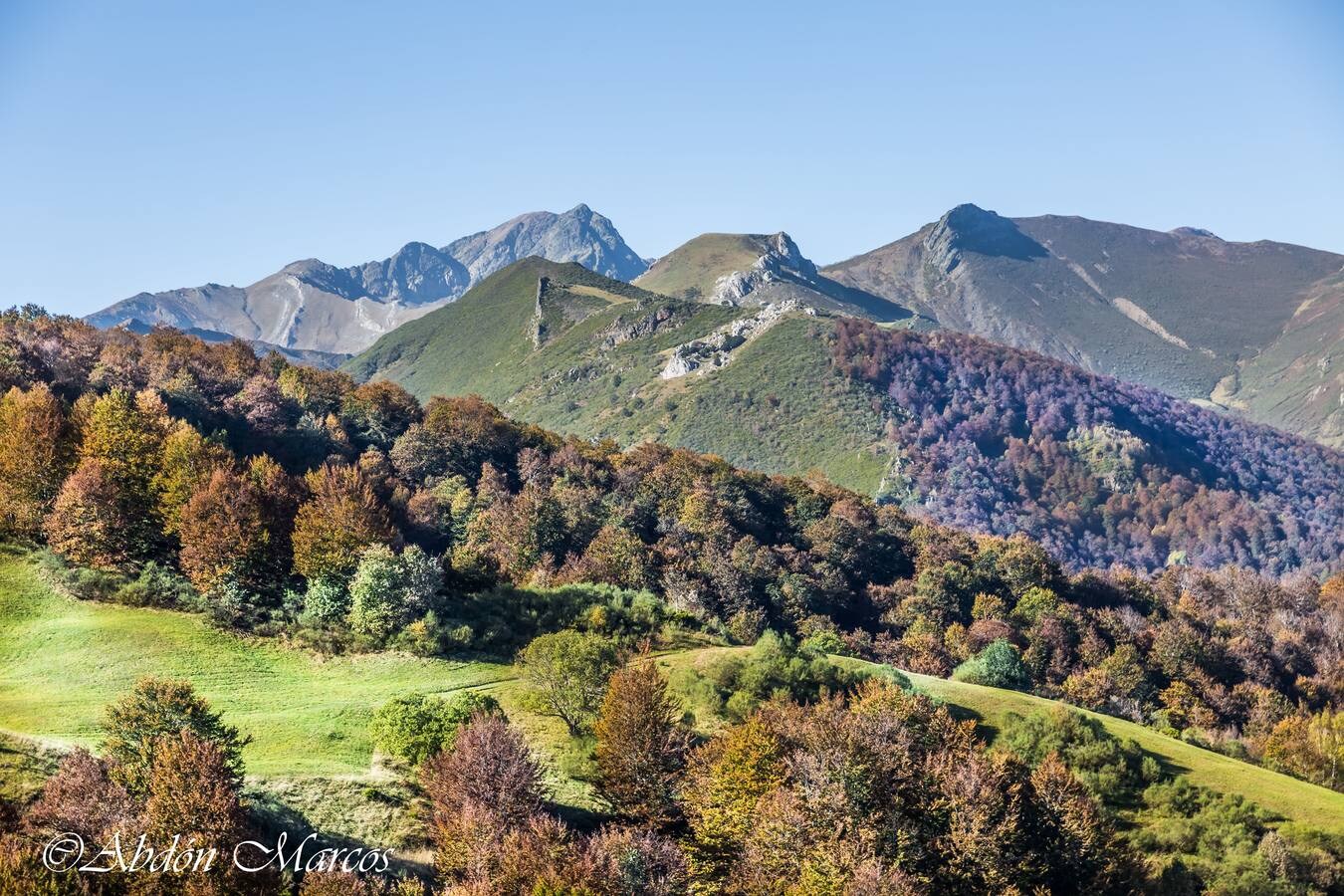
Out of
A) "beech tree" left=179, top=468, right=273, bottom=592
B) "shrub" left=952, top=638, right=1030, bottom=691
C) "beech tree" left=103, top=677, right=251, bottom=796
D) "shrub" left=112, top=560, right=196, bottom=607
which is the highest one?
"beech tree" left=179, top=468, right=273, bottom=592

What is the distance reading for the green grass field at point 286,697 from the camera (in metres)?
28.2

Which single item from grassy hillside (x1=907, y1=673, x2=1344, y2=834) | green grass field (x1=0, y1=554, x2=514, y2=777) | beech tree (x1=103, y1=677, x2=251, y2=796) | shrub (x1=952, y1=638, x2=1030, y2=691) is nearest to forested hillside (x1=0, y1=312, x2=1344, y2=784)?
green grass field (x1=0, y1=554, x2=514, y2=777)

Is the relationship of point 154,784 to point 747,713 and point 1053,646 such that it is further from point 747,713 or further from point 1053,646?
point 1053,646

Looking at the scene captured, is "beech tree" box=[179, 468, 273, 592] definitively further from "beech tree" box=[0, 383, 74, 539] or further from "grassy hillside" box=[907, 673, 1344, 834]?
"grassy hillside" box=[907, 673, 1344, 834]

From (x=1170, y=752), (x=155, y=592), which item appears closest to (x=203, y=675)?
(x=155, y=592)

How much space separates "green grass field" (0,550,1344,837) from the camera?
2825cm

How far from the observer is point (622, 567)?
7112cm

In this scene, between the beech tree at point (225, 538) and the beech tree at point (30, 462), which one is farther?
the beech tree at point (30, 462)

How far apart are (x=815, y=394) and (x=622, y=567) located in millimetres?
126949

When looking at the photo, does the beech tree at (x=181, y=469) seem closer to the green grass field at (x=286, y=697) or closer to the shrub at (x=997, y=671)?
the green grass field at (x=286, y=697)

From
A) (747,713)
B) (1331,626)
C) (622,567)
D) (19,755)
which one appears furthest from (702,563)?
(1331,626)

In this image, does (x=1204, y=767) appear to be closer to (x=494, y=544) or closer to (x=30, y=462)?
(x=494, y=544)

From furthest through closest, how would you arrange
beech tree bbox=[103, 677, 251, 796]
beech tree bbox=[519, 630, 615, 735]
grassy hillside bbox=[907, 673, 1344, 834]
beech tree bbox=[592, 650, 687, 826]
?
beech tree bbox=[519, 630, 615, 735] < grassy hillside bbox=[907, 673, 1344, 834] < beech tree bbox=[592, 650, 687, 826] < beech tree bbox=[103, 677, 251, 796]

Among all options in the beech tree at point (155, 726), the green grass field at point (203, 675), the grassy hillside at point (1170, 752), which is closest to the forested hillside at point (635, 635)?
the beech tree at point (155, 726)
